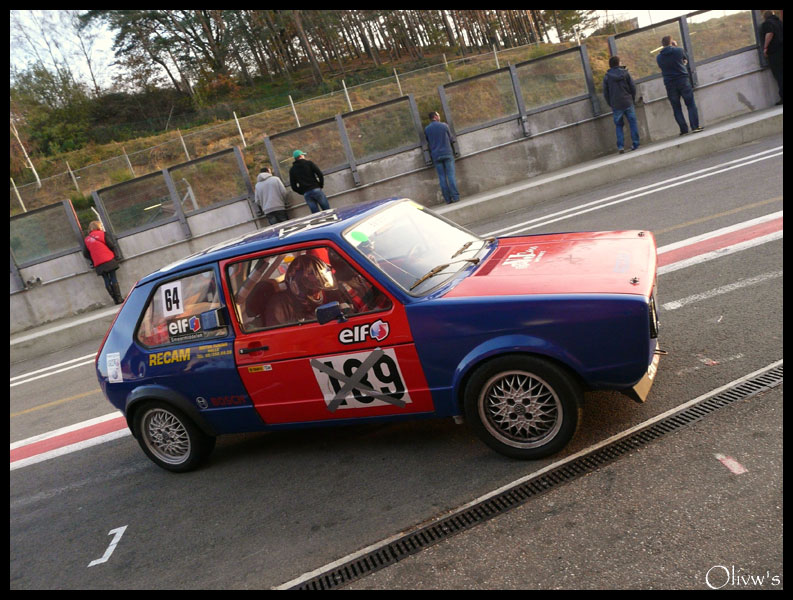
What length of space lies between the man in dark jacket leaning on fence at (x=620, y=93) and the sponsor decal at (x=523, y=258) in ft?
35.5

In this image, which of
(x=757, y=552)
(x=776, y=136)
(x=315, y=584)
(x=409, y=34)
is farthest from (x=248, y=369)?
(x=409, y=34)

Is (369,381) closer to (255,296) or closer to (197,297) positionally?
(255,296)

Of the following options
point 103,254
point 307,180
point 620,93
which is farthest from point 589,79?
point 103,254

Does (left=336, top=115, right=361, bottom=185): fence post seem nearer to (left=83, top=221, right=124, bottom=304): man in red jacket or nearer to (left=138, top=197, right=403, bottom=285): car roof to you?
(left=83, top=221, right=124, bottom=304): man in red jacket

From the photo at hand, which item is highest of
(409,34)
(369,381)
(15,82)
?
(15,82)

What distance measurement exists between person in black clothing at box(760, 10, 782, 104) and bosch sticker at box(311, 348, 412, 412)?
555 inches

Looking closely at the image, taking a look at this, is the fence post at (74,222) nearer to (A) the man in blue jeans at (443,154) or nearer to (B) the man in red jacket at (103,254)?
(B) the man in red jacket at (103,254)

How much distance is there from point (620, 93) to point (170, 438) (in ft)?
40.3

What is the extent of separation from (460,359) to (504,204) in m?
10.3

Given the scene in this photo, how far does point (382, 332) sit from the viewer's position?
14.1 ft

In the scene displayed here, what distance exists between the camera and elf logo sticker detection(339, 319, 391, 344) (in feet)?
14.1

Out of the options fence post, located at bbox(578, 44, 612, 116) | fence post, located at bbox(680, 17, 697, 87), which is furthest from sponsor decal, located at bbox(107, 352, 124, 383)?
fence post, located at bbox(680, 17, 697, 87)

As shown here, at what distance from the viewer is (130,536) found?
4.62m

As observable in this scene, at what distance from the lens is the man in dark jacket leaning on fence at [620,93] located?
1426 cm
